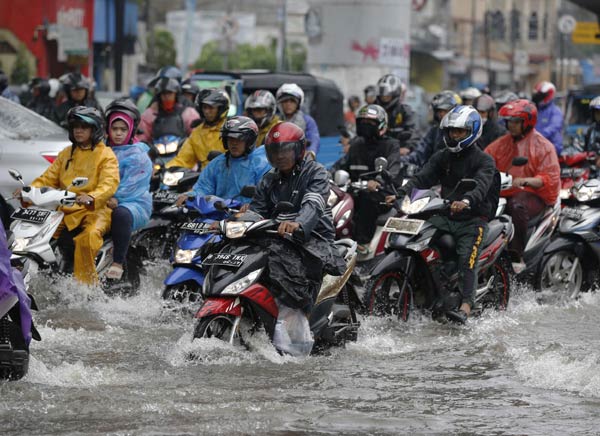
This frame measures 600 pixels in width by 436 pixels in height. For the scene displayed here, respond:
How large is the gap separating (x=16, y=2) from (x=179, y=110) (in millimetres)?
23800

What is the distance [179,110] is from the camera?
14742 millimetres

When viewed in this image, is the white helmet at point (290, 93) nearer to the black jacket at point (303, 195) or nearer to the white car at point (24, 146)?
the white car at point (24, 146)

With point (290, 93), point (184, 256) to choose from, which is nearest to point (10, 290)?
point (184, 256)

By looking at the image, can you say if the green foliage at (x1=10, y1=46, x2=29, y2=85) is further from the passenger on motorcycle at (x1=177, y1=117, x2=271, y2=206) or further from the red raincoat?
the passenger on motorcycle at (x1=177, y1=117, x2=271, y2=206)

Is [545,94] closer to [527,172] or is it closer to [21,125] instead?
[527,172]

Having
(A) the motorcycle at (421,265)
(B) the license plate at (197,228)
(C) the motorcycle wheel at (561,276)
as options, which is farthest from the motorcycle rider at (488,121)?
(B) the license plate at (197,228)

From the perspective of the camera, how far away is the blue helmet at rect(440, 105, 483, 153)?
9.97m

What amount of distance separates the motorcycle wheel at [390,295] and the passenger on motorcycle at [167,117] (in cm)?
515

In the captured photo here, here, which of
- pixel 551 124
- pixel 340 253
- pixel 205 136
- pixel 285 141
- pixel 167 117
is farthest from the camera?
pixel 551 124

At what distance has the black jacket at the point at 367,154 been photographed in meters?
12.4

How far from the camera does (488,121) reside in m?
14.4

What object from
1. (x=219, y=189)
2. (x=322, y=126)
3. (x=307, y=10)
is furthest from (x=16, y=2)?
(x=219, y=189)

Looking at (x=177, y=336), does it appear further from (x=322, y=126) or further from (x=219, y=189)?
(x=322, y=126)

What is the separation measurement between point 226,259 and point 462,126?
2.93 metres
